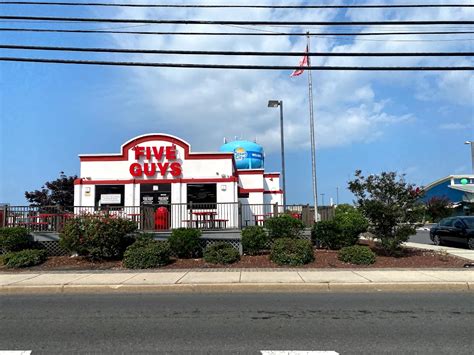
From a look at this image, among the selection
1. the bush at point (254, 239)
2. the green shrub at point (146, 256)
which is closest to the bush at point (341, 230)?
the bush at point (254, 239)

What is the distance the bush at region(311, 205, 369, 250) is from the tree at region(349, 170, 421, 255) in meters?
0.95

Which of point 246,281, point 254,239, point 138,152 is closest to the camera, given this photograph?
point 246,281

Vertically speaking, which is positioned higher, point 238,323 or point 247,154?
point 247,154

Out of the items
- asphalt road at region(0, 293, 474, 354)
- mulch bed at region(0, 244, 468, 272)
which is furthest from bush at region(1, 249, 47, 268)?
asphalt road at region(0, 293, 474, 354)

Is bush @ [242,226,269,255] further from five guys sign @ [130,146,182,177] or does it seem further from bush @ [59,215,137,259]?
five guys sign @ [130,146,182,177]

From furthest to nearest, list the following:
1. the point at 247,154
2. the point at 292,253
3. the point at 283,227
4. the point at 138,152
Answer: the point at 247,154 < the point at 138,152 < the point at 283,227 < the point at 292,253

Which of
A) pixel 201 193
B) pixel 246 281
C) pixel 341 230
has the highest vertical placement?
pixel 201 193

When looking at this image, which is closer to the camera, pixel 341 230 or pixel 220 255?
pixel 220 255

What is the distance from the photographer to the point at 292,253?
1405 centimetres

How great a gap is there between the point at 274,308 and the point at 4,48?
30.9 ft

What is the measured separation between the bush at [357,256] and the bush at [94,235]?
7602 millimetres

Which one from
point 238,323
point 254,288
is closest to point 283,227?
point 254,288

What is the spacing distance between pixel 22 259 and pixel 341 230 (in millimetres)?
11382

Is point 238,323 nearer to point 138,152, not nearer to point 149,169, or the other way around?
point 149,169
